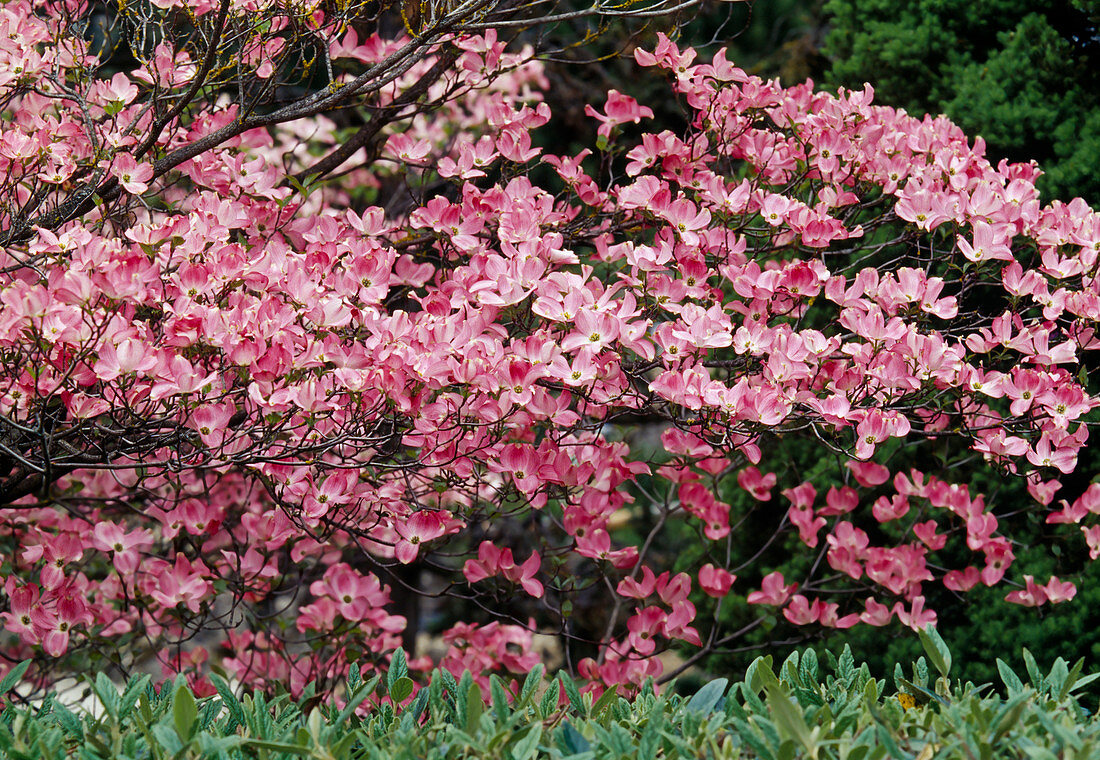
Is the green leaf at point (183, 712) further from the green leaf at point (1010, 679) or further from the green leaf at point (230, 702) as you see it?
the green leaf at point (1010, 679)

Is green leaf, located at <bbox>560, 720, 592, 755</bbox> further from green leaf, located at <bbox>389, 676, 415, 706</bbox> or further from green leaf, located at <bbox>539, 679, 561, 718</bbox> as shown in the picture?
green leaf, located at <bbox>389, 676, 415, 706</bbox>

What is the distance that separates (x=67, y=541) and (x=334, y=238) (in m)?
1.15

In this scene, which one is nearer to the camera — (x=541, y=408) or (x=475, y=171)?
(x=541, y=408)

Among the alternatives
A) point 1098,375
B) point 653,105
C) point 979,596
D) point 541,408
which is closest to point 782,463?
point 979,596

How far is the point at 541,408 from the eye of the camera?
7.35ft

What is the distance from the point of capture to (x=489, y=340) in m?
2.09

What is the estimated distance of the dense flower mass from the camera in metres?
2.07

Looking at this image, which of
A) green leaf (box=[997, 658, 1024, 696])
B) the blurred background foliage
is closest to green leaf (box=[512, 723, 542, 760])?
green leaf (box=[997, 658, 1024, 696])

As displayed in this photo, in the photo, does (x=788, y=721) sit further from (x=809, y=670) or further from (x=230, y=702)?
(x=230, y=702)

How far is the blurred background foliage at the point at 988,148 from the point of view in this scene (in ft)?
10.3

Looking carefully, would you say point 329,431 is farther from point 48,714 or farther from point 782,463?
point 782,463

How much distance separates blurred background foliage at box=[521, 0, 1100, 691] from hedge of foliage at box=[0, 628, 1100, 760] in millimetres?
987

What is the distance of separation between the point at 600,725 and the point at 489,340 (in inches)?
32.4

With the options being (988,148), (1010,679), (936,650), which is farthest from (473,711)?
(988,148)
